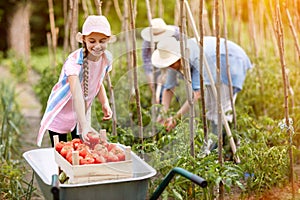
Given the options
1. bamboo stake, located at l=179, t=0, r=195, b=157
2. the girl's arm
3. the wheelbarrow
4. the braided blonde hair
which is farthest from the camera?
the girl's arm

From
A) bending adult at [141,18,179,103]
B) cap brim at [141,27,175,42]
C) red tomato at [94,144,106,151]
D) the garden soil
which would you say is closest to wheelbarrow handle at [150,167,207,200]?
red tomato at [94,144,106,151]

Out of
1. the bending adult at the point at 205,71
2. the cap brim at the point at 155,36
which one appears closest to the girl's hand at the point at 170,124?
the bending adult at the point at 205,71

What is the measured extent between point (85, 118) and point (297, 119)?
6.02 feet

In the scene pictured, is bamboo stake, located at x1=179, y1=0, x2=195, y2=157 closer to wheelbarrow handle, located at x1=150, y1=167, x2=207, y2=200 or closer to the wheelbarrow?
the wheelbarrow

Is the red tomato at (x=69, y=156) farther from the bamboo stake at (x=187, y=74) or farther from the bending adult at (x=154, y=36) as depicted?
the bending adult at (x=154, y=36)

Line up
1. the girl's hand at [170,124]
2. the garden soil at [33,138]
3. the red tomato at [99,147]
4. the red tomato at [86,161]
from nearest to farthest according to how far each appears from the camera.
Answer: the red tomato at [86,161] → the red tomato at [99,147] → the garden soil at [33,138] → the girl's hand at [170,124]

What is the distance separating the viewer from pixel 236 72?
14.8 feet

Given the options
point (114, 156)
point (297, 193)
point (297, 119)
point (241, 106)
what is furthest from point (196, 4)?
point (114, 156)

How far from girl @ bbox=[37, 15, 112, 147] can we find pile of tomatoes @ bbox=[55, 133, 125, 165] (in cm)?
4

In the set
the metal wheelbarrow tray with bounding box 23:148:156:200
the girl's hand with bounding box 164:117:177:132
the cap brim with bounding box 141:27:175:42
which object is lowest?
the girl's hand with bounding box 164:117:177:132

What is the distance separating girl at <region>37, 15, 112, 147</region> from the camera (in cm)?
299

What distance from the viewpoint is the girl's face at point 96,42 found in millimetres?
3023

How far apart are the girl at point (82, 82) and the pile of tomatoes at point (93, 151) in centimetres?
4

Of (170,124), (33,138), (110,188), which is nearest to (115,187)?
(110,188)
